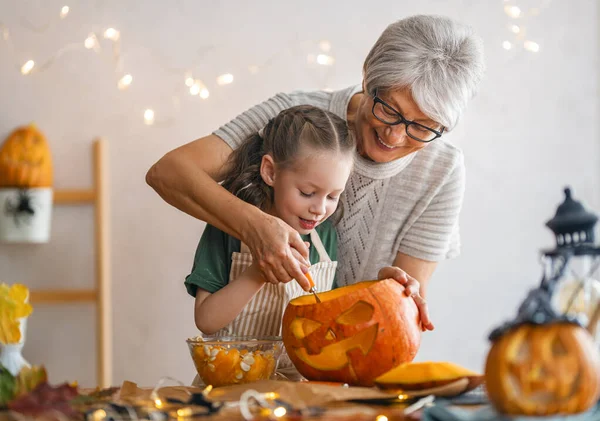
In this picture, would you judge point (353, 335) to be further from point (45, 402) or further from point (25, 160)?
point (25, 160)

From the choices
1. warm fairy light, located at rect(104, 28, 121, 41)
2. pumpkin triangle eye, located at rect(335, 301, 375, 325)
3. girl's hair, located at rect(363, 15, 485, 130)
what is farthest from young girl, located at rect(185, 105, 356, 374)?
warm fairy light, located at rect(104, 28, 121, 41)

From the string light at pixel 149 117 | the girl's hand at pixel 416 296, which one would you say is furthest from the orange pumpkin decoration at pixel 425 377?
the string light at pixel 149 117

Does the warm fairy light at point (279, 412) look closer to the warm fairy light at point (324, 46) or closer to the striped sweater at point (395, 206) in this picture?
the striped sweater at point (395, 206)

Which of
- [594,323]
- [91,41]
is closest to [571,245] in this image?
[594,323]

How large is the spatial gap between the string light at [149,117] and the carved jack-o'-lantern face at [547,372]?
1475mm

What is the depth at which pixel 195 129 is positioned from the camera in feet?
6.21

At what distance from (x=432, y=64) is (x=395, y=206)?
0.33 m

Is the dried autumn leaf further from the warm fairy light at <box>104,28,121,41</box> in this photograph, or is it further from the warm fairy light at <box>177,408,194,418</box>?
the warm fairy light at <box>104,28,121,41</box>

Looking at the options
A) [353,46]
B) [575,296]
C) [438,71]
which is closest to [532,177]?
[353,46]

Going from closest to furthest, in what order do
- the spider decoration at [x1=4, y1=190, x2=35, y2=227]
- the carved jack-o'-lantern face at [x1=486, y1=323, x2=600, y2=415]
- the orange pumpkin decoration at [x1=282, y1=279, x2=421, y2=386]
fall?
the carved jack-o'-lantern face at [x1=486, y1=323, x2=600, y2=415] < the orange pumpkin decoration at [x1=282, y1=279, x2=421, y2=386] < the spider decoration at [x1=4, y1=190, x2=35, y2=227]

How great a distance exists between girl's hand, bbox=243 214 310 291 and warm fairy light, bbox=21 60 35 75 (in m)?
1.12

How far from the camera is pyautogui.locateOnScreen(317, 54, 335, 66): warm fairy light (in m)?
1.91

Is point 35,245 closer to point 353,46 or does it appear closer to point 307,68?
point 307,68

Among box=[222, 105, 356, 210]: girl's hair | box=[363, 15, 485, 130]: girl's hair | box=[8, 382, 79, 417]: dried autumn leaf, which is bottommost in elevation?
box=[8, 382, 79, 417]: dried autumn leaf
